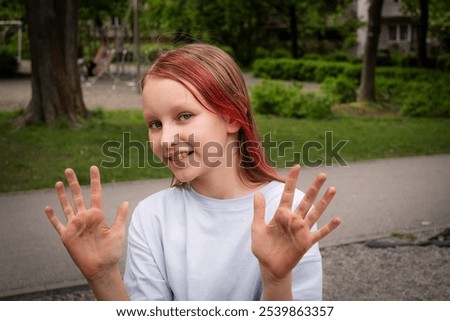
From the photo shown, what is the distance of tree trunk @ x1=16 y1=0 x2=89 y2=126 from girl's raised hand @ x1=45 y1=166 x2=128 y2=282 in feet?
38.8

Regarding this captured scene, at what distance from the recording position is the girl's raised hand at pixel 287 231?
172 cm

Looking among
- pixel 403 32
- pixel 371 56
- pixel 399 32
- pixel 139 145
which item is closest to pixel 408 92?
pixel 371 56

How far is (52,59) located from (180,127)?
38.9 feet

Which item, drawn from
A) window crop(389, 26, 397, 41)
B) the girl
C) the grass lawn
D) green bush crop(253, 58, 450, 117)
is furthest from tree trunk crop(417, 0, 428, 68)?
window crop(389, 26, 397, 41)

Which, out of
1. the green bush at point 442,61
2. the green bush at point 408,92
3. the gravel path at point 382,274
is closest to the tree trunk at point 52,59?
the green bush at point 408,92

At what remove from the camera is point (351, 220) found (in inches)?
283

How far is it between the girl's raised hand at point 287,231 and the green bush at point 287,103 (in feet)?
46.7

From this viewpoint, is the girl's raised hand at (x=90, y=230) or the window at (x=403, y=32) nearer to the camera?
the girl's raised hand at (x=90, y=230)

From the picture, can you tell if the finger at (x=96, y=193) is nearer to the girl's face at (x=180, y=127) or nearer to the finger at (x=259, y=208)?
the girl's face at (x=180, y=127)

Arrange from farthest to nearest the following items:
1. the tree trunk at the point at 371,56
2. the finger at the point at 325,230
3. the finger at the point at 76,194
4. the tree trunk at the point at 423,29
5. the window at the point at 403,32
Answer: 1. the window at the point at 403,32
2. the tree trunk at the point at 423,29
3. the tree trunk at the point at 371,56
4. the finger at the point at 76,194
5. the finger at the point at 325,230

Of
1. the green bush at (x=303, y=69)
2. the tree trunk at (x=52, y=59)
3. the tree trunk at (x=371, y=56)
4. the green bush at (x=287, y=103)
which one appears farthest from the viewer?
the green bush at (x=303, y=69)

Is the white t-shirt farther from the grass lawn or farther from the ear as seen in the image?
the grass lawn

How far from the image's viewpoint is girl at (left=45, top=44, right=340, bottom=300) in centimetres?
182

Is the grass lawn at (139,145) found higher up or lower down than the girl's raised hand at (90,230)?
lower down
